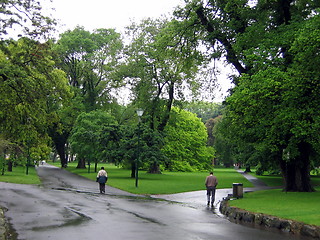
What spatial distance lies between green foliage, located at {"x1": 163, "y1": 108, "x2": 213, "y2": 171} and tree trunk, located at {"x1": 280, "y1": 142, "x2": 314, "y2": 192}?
1428 inches

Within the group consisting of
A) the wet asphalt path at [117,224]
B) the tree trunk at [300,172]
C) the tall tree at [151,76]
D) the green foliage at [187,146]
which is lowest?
the wet asphalt path at [117,224]

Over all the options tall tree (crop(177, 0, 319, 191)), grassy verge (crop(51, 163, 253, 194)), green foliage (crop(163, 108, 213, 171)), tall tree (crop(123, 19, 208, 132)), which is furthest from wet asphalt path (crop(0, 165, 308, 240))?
green foliage (crop(163, 108, 213, 171))

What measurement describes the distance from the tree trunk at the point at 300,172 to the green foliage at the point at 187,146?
3626 centimetres

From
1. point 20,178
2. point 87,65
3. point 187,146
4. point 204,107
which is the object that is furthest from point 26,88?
point 187,146

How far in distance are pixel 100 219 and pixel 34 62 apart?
31.9 ft

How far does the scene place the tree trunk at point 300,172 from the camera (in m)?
23.6

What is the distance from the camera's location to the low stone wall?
10741 millimetres

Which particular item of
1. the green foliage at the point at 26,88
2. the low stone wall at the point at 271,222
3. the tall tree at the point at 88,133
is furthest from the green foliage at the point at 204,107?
the low stone wall at the point at 271,222

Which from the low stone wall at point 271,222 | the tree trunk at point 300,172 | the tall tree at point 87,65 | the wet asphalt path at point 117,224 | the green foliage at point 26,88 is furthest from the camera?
the tall tree at point 87,65

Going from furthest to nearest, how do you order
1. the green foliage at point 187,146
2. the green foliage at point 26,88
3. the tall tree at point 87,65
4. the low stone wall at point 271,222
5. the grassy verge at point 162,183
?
the green foliage at point 187,146
the tall tree at point 87,65
the grassy verge at point 162,183
the green foliage at point 26,88
the low stone wall at point 271,222

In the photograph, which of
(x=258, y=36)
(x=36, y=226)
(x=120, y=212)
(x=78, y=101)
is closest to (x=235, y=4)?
(x=258, y=36)

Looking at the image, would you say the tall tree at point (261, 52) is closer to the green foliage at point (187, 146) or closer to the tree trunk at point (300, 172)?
the tree trunk at point (300, 172)

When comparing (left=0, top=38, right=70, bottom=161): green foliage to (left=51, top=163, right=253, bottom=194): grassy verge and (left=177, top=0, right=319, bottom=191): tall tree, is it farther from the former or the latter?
(left=177, top=0, right=319, bottom=191): tall tree

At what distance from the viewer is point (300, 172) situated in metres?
24.4
